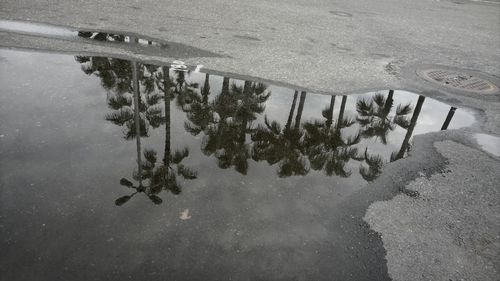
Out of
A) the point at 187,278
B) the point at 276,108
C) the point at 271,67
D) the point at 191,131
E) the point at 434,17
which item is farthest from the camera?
the point at 434,17

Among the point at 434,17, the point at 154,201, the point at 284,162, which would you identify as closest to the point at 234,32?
the point at 284,162

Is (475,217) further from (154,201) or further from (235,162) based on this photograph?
(154,201)

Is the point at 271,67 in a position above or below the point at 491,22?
below

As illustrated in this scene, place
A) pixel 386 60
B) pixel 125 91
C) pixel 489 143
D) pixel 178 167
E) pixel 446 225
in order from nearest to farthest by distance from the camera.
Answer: pixel 446 225, pixel 178 167, pixel 489 143, pixel 125 91, pixel 386 60

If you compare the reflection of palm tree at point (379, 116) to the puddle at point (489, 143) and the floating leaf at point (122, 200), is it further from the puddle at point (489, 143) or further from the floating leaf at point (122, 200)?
the floating leaf at point (122, 200)

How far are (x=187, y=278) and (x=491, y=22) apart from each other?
16916mm

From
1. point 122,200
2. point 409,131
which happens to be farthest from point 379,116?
point 122,200

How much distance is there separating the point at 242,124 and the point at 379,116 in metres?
2.52

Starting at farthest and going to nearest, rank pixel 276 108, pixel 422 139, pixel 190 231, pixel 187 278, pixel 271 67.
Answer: pixel 271 67
pixel 276 108
pixel 422 139
pixel 190 231
pixel 187 278

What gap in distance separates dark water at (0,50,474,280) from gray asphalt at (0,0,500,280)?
35 centimetres

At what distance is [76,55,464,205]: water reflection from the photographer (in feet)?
14.9

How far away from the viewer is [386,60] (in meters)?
8.62

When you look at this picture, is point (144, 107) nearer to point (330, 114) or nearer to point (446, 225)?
point (330, 114)

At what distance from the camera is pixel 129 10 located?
9852 mm
